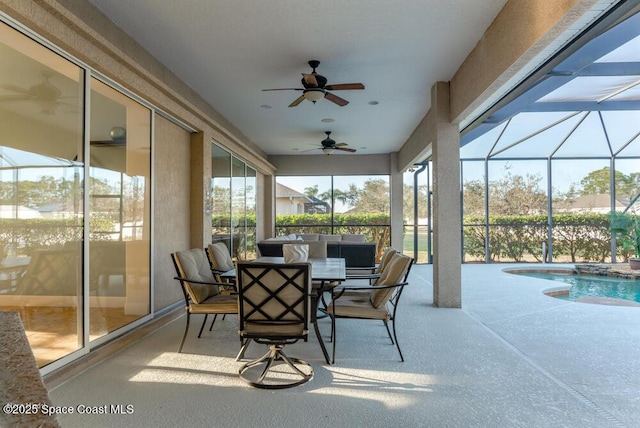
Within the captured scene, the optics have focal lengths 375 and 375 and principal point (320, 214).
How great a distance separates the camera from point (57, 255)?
115 inches

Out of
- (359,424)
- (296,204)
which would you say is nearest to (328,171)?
(296,204)

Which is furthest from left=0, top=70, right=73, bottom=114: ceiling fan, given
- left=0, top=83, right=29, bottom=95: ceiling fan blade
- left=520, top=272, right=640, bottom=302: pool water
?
left=520, top=272, right=640, bottom=302: pool water

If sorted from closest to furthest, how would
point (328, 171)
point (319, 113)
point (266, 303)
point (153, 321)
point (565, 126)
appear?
point (266, 303), point (153, 321), point (319, 113), point (565, 126), point (328, 171)

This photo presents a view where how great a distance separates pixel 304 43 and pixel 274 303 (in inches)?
106

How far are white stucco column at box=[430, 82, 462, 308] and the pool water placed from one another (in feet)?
9.29

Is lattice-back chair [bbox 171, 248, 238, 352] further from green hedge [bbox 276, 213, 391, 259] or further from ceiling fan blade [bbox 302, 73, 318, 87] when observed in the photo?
green hedge [bbox 276, 213, 391, 259]

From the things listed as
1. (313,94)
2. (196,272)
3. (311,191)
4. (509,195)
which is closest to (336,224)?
(311,191)

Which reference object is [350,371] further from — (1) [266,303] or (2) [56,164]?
(2) [56,164]

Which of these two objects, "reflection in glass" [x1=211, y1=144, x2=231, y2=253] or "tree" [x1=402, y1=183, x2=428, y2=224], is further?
"tree" [x1=402, y1=183, x2=428, y2=224]

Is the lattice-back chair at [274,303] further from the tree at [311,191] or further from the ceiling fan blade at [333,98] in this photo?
the tree at [311,191]

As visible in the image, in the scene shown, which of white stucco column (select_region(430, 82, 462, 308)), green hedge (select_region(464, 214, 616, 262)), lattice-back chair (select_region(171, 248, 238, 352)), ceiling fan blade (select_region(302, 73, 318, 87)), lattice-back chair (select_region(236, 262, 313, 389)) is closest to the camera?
lattice-back chair (select_region(236, 262, 313, 389))

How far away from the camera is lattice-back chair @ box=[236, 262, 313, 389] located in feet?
8.64

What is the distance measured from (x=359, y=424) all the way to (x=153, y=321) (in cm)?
308

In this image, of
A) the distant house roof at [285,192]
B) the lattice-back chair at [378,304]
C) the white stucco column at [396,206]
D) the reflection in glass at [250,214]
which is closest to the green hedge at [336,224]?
the white stucco column at [396,206]
